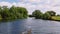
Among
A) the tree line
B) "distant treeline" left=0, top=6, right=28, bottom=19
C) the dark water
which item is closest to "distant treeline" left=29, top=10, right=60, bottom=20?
the tree line

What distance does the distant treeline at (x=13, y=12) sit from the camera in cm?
555

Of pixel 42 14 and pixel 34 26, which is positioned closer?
pixel 42 14

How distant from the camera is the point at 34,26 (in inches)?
223

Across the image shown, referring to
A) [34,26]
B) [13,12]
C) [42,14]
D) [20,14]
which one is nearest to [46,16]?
[42,14]

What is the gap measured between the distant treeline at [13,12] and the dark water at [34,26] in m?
0.18

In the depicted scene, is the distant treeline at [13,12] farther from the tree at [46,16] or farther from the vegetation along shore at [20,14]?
the tree at [46,16]

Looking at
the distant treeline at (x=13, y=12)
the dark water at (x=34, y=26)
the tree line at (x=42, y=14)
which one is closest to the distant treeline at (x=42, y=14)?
the tree line at (x=42, y=14)

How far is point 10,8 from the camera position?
5.63 metres

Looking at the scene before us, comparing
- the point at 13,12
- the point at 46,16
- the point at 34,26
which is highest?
the point at 13,12

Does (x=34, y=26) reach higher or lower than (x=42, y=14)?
Answer: lower

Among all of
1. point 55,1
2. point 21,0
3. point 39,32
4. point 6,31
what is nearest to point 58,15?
point 55,1

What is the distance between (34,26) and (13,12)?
0.82 meters

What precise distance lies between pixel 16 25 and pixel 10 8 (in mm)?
631

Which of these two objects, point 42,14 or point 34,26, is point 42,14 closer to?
point 42,14
